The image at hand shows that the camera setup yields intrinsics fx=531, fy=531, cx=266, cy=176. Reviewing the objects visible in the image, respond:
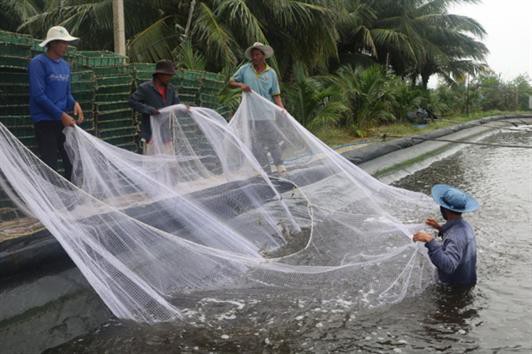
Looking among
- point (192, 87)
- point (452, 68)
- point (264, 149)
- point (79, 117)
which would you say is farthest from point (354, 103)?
point (452, 68)

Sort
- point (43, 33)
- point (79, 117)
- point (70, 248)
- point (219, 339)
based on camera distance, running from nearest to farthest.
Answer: point (70, 248) → point (219, 339) → point (79, 117) → point (43, 33)

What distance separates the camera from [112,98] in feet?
18.8

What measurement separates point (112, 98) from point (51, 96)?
1.41 m

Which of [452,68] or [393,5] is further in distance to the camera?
[452,68]

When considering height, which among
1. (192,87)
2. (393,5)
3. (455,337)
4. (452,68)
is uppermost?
(393,5)

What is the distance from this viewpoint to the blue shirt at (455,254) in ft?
11.8

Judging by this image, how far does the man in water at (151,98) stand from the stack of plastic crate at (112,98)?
80 cm

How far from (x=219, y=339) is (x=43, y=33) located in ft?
Answer: 43.1

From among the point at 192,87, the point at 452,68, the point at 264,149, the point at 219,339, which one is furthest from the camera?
the point at 452,68

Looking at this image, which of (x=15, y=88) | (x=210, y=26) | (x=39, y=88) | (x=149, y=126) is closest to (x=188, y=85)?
(x=149, y=126)

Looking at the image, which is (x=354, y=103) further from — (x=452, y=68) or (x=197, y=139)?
(x=452, y=68)

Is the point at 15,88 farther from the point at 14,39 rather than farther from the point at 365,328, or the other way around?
the point at 365,328

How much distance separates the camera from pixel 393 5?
Answer: 22062mm

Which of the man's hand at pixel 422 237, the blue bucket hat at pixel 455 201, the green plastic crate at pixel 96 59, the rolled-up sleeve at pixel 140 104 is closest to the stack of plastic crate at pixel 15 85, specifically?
the green plastic crate at pixel 96 59
